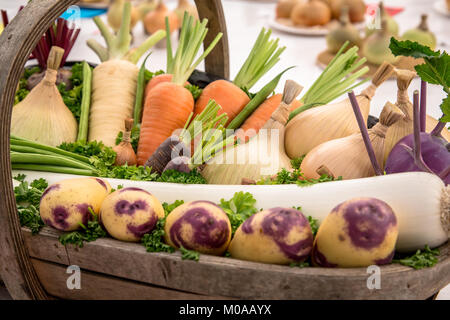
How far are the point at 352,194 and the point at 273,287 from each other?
21 centimetres

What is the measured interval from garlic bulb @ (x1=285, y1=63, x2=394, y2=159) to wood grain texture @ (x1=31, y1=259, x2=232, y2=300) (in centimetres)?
42

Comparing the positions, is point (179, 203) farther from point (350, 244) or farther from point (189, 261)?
point (350, 244)

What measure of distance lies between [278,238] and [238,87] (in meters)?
0.63

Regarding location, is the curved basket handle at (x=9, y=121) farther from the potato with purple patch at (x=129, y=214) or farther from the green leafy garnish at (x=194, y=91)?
the green leafy garnish at (x=194, y=91)

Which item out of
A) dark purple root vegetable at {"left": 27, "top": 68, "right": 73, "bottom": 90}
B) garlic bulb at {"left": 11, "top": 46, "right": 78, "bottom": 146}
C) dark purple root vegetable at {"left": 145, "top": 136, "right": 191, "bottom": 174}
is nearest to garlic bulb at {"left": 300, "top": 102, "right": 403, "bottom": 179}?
dark purple root vegetable at {"left": 145, "top": 136, "right": 191, "bottom": 174}

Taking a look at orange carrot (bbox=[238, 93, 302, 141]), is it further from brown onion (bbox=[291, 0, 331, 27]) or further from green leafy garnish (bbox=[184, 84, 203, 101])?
brown onion (bbox=[291, 0, 331, 27])

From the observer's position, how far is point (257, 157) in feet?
3.11

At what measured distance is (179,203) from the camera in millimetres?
820

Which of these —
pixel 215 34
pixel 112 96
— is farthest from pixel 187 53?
pixel 112 96

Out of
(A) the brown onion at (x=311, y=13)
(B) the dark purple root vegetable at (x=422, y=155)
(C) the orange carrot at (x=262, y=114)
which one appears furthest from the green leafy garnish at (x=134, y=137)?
(A) the brown onion at (x=311, y=13)

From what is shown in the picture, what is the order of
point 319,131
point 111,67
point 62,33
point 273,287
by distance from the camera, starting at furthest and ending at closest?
point 62,33 → point 111,67 → point 319,131 → point 273,287

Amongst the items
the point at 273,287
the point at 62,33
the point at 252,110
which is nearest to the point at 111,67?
the point at 62,33

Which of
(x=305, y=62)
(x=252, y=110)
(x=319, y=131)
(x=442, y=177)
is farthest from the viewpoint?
(x=305, y=62)

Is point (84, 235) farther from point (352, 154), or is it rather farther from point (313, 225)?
point (352, 154)
